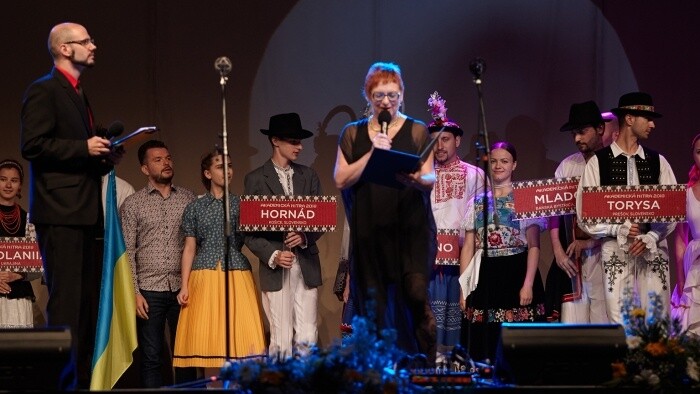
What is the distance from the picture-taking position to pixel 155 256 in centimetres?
762

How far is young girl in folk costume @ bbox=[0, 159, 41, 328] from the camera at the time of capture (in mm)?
7547

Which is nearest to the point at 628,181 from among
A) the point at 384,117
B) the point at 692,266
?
the point at 692,266

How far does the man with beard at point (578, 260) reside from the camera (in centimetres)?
694

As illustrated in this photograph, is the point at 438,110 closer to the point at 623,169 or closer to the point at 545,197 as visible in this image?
the point at 545,197

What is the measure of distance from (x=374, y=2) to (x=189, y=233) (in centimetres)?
279

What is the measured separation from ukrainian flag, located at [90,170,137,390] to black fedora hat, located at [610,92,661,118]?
349cm

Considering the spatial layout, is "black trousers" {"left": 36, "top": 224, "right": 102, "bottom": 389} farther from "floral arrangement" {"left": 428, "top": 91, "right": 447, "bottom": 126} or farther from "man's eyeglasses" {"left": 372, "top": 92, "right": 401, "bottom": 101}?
"floral arrangement" {"left": 428, "top": 91, "right": 447, "bottom": 126}

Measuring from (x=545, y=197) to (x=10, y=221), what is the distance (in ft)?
13.2

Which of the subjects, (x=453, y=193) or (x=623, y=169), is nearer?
(x=623, y=169)

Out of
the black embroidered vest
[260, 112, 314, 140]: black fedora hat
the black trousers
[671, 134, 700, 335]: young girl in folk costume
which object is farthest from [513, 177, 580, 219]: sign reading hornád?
the black trousers

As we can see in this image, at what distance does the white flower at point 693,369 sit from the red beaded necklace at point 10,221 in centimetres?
517

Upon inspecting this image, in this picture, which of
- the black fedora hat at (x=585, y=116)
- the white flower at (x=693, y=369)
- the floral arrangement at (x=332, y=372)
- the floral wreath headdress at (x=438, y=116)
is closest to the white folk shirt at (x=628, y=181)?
the black fedora hat at (x=585, y=116)

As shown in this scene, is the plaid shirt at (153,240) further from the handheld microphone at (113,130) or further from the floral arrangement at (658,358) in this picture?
the floral arrangement at (658,358)

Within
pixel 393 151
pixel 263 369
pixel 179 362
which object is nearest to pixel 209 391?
pixel 263 369
